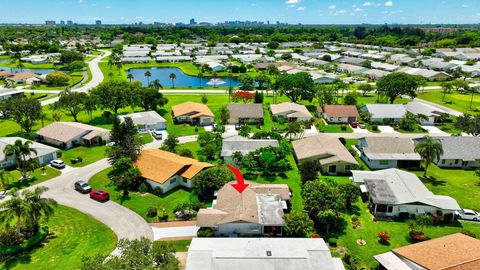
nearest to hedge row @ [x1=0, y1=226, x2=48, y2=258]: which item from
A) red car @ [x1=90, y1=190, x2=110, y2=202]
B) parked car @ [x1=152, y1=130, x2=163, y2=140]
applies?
red car @ [x1=90, y1=190, x2=110, y2=202]


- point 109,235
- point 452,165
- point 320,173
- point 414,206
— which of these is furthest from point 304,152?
point 109,235

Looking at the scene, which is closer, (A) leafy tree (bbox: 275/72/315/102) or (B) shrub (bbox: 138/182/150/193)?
(B) shrub (bbox: 138/182/150/193)

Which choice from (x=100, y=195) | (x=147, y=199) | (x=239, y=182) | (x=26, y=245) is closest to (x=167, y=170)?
(x=147, y=199)

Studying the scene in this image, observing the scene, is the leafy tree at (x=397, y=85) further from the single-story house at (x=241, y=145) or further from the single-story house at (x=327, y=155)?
the single-story house at (x=241, y=145)

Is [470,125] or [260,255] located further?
[470,125]

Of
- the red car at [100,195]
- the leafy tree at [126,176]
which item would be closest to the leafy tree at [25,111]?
the leafy tree at [126,176]

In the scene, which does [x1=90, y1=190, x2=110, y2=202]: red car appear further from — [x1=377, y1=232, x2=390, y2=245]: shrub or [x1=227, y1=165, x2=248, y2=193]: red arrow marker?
[x1=377, y1=232, x2=390, y2=245]: shrub

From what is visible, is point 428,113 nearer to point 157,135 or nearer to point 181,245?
point 157,135
